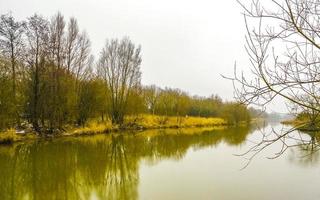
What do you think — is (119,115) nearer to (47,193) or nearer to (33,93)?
(33,93)

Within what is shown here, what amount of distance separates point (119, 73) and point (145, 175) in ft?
70.1

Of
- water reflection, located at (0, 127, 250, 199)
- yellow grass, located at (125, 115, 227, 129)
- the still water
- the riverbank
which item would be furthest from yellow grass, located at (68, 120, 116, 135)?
the still water

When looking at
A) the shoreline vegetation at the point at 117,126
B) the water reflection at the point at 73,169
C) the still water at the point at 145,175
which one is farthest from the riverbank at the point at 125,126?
the still water at the point at 145,175

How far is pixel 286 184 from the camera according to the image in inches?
380

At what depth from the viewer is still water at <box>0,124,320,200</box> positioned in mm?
8453

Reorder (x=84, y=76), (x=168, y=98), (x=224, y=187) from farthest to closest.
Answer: (x=168, y=98) < (x=84, y=76) < (x=224, y=187)

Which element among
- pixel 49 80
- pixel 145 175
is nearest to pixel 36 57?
→ pixel 49 80

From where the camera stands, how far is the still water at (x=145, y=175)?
333 inches

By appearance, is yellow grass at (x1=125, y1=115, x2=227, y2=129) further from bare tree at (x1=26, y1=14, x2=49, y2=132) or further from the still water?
the still water

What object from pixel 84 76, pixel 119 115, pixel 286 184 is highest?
pixel 84 76

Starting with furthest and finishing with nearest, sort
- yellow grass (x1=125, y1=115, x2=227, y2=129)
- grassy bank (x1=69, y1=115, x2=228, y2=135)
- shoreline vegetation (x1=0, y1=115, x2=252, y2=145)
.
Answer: yellow grass (x1=125, y1=115, x2=227, y2=129), grassy bank (x1=69, y1=115, x2=228, y2=135), shoreline vegetation (x1=0, y1=115, x2=252, y2=145)

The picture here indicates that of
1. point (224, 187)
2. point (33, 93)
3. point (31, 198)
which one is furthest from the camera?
point (33, 93)

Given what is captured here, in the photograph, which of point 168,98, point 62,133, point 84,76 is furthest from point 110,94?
point 168,98

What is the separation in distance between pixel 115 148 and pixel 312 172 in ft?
30.3
